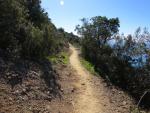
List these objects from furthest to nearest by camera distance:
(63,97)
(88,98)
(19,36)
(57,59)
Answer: (57,59)
(19,36)
(88,98)
(63,97)

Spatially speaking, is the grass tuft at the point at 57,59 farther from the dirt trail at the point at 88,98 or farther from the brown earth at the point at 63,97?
the dirt trail at the point at 88,98

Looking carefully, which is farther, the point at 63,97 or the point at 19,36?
the point at 19,36

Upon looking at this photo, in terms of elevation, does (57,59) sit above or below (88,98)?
above

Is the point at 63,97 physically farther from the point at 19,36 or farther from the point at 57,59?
the point at 57,59

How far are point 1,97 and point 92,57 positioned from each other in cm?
2664

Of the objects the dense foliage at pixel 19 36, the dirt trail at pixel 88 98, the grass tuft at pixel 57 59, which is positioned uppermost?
the dense foliage at pixel 19 36

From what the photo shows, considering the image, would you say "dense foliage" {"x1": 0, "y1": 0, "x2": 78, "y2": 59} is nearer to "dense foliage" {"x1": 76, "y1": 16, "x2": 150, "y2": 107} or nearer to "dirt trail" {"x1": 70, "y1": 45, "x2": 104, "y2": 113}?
"dirt trail" {"x1": 70, "y1": 45, "x2": 104, "y2": 113}

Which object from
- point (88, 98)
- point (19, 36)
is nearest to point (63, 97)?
point (88, 98)

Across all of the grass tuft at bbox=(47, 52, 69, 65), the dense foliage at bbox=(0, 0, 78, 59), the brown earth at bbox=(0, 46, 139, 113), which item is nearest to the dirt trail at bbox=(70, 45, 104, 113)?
the brown earth at bbox=(0, 46, 139, 113)

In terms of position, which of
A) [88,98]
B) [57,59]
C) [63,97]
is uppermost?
[57,59]

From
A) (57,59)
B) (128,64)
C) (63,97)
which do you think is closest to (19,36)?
(63,97)

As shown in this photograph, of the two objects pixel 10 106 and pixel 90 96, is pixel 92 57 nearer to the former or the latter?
pixel 90 96

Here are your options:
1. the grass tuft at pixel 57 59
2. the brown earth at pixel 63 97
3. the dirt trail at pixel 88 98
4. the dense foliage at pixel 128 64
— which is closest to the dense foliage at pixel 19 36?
the grass tuft at pixel 57 59

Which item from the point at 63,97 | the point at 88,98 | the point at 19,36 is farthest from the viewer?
the point at 19,36
